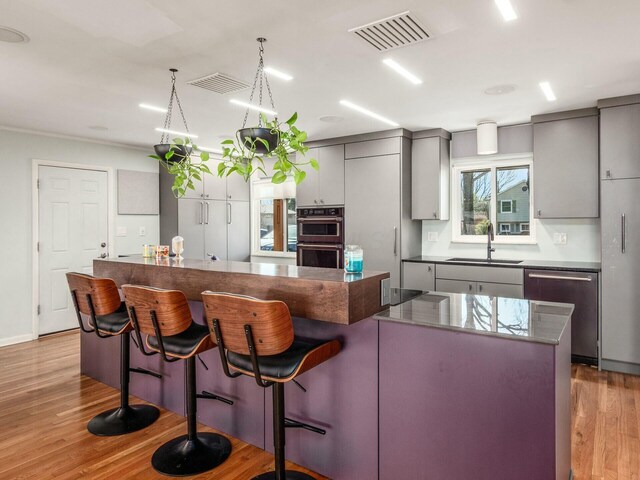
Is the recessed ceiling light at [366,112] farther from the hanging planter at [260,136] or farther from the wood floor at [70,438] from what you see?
the wood floor at [70,438]

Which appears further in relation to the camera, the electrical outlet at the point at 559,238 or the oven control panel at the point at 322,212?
the oven control panel at the point at 322,212

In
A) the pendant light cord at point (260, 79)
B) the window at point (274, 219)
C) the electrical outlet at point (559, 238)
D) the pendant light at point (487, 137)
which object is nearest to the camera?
the pendant light cord at point (260, 79)

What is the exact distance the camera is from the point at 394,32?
7.91 feet

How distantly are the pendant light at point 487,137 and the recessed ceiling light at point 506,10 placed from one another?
2415 millimetres

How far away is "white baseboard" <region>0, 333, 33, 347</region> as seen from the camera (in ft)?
15.5

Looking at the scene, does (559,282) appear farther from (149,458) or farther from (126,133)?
(126,133)

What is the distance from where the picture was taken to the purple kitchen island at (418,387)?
1.65 m

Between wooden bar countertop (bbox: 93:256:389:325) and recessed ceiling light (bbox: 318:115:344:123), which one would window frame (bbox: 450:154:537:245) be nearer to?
recessed ceiling light (bbox: 318:115:344:123)

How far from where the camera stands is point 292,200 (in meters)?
6.50

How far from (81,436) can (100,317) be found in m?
0.74

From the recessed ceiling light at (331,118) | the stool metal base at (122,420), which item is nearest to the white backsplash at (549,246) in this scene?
the recessed ceiling light at (331,118)

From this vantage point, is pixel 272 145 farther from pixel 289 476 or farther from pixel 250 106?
pixel 289 476

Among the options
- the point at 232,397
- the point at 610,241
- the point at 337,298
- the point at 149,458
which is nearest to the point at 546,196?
the point at 610,241

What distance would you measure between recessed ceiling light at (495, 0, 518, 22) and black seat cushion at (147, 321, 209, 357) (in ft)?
7.53
